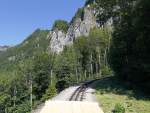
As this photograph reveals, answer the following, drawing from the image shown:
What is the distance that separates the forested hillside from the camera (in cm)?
3991

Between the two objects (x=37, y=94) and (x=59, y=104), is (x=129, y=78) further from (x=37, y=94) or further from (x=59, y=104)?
(x=37, y=94)

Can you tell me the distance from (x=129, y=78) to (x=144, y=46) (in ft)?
28.3

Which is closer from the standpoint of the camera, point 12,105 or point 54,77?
point 54,77

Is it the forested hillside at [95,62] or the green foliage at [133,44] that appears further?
the forested hillside at [95,62]

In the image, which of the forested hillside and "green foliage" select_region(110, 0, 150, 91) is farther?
the forested hillside

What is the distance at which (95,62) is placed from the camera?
127062mm

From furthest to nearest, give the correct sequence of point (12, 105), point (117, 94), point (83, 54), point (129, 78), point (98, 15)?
point (83, 54) < point (12, 105) < point (98, 15) < point (129, 78) < point (117, 94)

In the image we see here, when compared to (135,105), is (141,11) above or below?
above

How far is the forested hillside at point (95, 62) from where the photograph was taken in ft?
131

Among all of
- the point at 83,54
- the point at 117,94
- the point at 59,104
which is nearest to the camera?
the point at 59,104

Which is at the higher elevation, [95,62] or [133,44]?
[95,62]

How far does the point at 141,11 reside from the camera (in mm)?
37625

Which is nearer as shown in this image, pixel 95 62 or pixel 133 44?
pixel 133 44

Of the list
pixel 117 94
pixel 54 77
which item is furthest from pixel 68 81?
pixel 117 94
